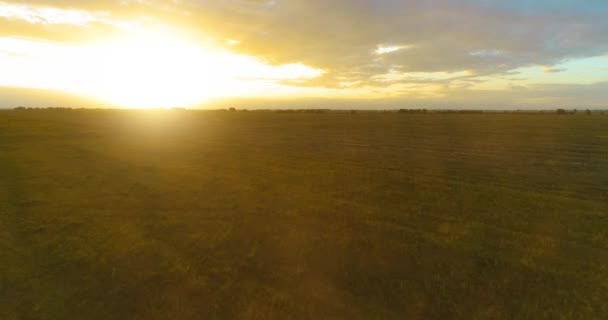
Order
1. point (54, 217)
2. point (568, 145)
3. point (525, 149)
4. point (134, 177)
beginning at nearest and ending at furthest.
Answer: point (54, 217) < point (134, 177) < point (525, 149) < point (568, 145)

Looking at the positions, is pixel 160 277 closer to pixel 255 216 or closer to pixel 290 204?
pixel 255 216

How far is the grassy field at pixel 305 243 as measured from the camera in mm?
5820

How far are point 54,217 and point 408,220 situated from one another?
11.1 m

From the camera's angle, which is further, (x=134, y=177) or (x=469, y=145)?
(x=469, y=145)

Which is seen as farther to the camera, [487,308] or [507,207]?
[507,207]

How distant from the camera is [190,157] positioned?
2203cm

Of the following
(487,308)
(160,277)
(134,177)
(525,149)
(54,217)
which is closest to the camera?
(487,308)

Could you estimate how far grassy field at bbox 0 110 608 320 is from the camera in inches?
229

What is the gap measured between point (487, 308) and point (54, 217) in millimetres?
11999

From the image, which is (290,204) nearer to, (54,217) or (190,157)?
(54,217)

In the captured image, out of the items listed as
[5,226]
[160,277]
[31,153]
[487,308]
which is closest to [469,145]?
[487,308]

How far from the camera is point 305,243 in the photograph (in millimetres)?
8414

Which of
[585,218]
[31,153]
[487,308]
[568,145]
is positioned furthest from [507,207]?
[31,153]

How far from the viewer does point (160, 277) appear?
6723 mm
